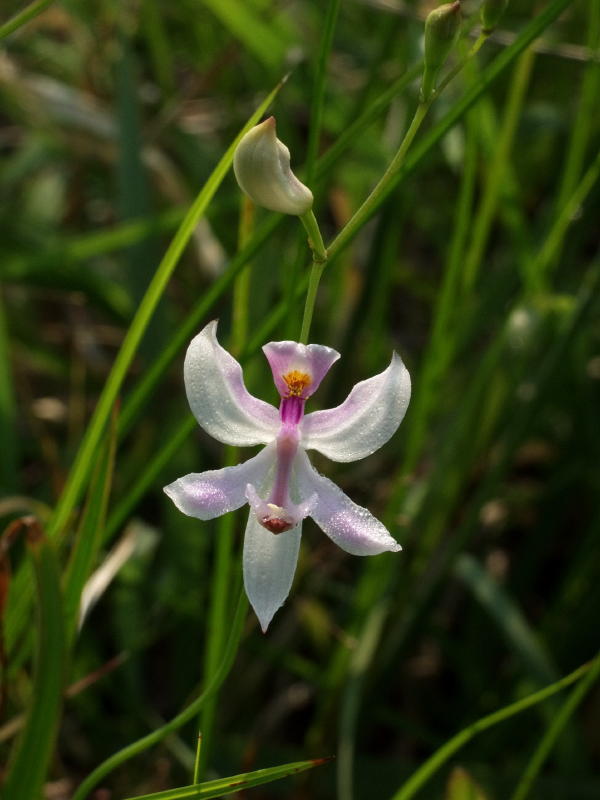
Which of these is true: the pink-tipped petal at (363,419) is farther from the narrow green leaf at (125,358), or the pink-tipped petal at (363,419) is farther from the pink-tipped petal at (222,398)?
the narrow green leaf at (125,358)

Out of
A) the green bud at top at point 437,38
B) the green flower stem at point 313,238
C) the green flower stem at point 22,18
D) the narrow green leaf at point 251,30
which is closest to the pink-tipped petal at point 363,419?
the green flower stem at point 313,238

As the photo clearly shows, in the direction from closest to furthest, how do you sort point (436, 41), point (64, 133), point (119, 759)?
point (436, 41) < point (119, 759) < point (64, 133)

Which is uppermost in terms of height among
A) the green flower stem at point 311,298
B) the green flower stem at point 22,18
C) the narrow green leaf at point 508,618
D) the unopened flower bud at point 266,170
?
the green flower stem at point 22,18

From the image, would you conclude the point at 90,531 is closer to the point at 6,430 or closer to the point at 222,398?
the point at 222,398

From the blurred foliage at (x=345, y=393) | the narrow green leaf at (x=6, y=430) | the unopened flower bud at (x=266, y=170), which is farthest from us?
the narrow green leaf at (x=6, y=430)

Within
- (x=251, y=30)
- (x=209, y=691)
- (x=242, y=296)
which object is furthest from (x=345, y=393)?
(x=209, y=691)

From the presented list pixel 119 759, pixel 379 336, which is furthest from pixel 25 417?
pixel 119 759

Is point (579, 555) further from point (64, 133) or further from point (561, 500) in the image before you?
point (64, 133)
